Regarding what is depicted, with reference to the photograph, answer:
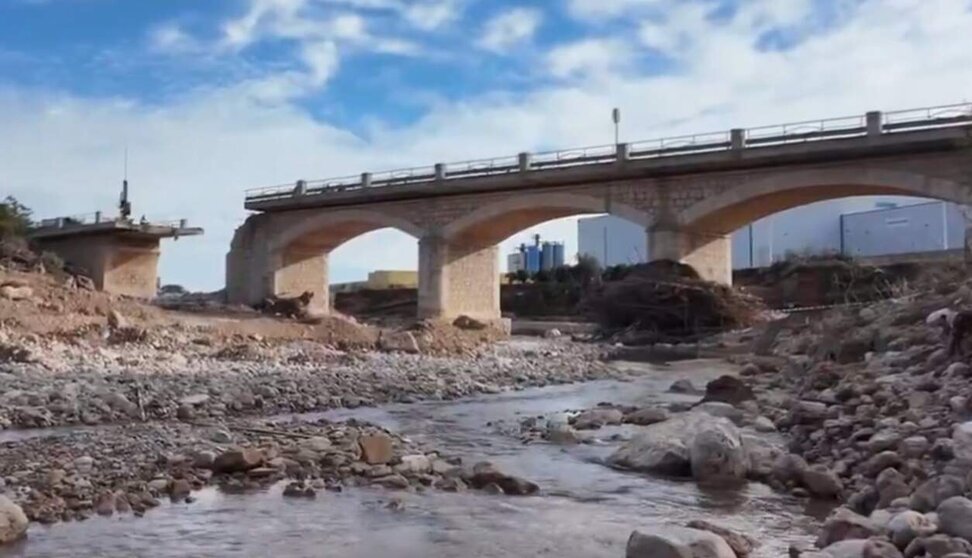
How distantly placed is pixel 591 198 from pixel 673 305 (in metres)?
5.47

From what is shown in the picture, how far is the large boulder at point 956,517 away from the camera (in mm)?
4734

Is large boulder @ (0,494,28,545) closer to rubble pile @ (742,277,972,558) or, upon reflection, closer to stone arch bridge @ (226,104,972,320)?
rubble pile @ (742,277,972,558)

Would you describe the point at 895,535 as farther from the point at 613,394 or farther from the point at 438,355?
the point at 438,355

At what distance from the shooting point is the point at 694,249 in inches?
1359

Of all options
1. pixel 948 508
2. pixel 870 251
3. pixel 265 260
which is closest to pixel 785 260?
pixel 870 251

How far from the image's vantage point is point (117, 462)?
27.6ft

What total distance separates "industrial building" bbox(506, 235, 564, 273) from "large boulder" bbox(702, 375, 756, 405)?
188 ft

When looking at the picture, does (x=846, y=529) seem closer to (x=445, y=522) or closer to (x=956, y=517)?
(x=956, y=517)

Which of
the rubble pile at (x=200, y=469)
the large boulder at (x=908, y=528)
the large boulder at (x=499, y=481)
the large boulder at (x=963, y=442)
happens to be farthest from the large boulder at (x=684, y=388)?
the large boulder at (x=908, y=528)

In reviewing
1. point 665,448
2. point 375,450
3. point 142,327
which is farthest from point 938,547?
point 142,327

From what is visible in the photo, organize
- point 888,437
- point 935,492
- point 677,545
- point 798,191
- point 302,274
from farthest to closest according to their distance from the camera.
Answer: point 302,274 < point 798,191 < point 888,437 < point 935,492 < point 677,545

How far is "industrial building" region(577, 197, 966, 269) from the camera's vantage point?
48.5m

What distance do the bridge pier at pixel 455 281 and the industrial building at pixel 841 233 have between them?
10552mm

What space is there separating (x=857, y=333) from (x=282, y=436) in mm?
8272
